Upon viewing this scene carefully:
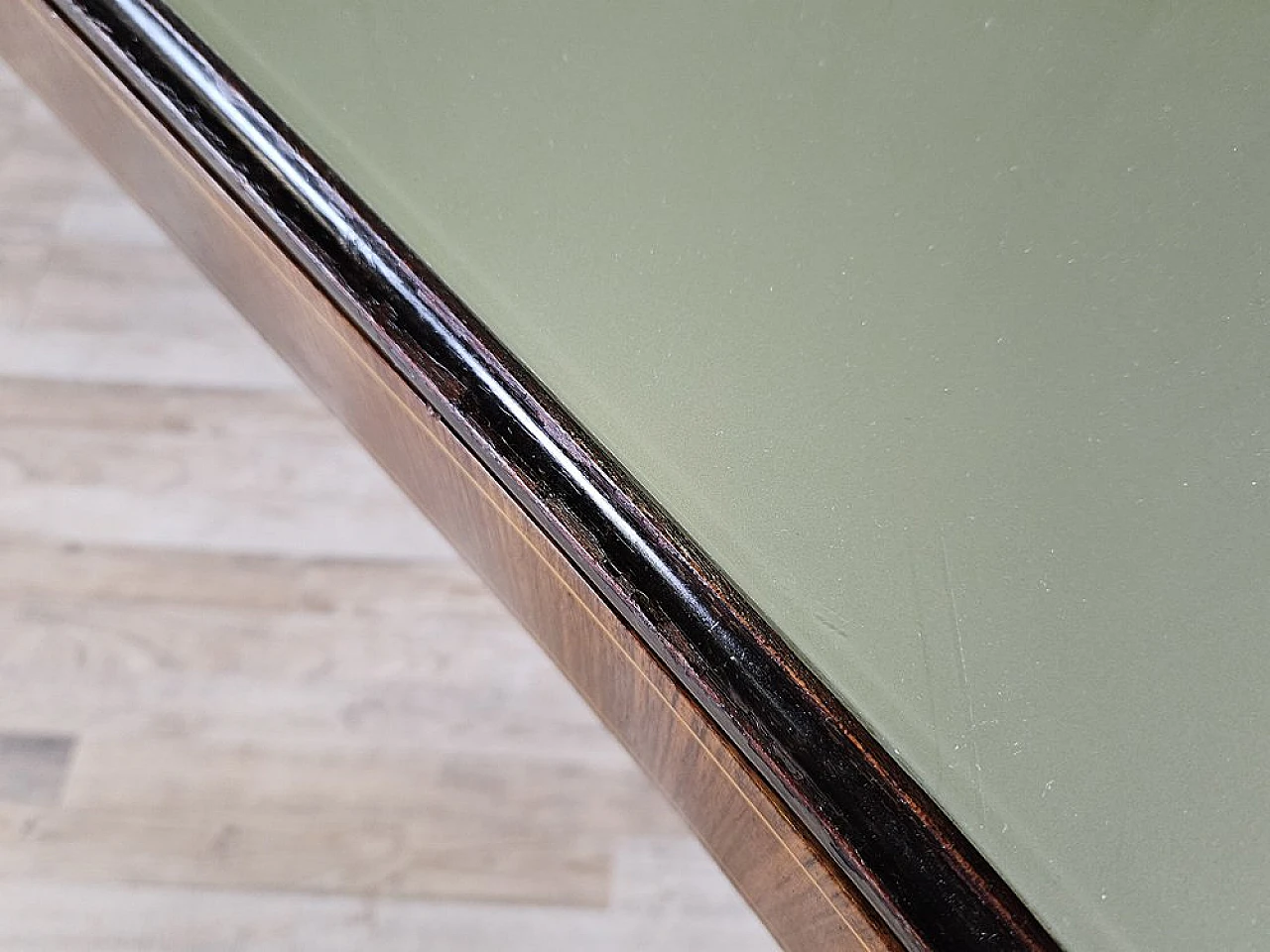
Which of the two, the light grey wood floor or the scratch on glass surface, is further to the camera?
the light grey wood floor

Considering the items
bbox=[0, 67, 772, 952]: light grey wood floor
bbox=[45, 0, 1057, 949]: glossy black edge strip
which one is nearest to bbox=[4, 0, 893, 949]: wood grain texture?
bbox=[45, 0, 1057, 949]: glossy black edge strip

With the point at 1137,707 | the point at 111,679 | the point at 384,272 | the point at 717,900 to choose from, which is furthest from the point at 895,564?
the point at 111,679

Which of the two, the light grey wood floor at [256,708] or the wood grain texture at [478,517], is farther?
the light grey wood floor at [256,708]

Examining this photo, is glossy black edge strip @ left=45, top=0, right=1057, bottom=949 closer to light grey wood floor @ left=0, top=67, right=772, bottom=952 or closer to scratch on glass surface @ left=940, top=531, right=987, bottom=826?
scratch on glass surface @ left=940, top=531, right=987, bottom=826

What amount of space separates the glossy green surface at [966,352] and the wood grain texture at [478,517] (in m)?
0.05

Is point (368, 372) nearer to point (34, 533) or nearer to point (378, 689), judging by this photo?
point (378, 689)

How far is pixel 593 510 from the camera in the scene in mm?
361

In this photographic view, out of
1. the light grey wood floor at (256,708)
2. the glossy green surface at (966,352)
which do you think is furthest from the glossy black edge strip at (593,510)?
the light grey wood floor at (256,708)

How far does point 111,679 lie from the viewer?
761mm

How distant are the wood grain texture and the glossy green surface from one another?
0.05 meters

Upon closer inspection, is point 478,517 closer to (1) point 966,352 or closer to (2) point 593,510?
(2) point 593,510

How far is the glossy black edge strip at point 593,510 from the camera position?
0.30 metres

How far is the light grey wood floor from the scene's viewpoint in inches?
27.6

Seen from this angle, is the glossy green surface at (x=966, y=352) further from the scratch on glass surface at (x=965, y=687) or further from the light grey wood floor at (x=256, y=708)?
the light grey wood floor at (x=256, y=708)
